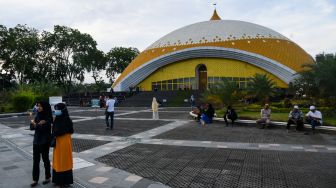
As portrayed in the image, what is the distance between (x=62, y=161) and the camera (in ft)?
17.4

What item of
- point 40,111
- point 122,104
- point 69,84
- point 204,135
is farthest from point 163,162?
point 69,84

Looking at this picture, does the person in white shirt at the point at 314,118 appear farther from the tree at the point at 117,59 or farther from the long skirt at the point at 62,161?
the tree at the point at 117,59

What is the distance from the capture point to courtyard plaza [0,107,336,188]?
18.6 feet

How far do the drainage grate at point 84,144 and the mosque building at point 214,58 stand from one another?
3334 centimetres

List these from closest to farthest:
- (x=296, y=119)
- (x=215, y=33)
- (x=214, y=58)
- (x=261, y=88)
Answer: (x=296, y=119) → (x=261, y=88) → (x=214, y=58) → (x=215, y=33)

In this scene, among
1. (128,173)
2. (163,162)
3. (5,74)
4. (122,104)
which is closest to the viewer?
(128,173)

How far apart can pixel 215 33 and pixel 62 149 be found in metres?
45.8

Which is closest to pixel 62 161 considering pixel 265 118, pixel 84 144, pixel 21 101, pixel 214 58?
pixel 84 144

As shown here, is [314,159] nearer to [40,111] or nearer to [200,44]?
[40,111]

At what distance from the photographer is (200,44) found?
46.7 meters

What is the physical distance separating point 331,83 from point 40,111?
47.5 feet

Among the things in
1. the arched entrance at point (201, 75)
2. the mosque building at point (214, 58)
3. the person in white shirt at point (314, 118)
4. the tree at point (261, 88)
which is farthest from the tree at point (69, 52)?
the person in white shirt at point (314, 118)

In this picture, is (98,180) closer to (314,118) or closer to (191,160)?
(191,160)

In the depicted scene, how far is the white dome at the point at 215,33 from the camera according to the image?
156ft
